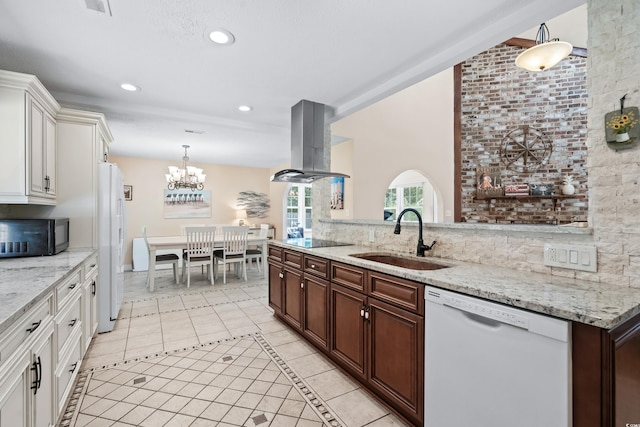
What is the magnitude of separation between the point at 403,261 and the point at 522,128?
3.76 meters

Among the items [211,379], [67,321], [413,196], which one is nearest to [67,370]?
[67,321]

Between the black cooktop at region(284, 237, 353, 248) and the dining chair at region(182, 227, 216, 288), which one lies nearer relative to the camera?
the black cooktop at region(284, 237, 353, 248)

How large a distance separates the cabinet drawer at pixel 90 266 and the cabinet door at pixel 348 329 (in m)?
1.96

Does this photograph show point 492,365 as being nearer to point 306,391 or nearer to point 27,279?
point 306,391

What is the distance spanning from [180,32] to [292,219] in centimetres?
607

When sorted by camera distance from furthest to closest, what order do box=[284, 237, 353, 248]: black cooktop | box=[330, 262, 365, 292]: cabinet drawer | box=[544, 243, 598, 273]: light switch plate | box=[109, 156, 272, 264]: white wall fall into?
box=[109, 156, 272, 264]: white wall → box=[284, 237, 353, 248]: black cooktop → box=[330, 262, 365, 292]: cabinet drawer → box=[544, 243, 598, 273]: light switch plate

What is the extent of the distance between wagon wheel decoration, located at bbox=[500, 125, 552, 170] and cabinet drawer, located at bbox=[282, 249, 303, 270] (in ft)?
12.5

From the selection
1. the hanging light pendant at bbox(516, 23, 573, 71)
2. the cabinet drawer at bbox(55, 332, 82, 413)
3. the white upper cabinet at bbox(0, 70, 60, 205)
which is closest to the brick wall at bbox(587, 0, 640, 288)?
the hanging light pendant at bbox(516, 23, 573, 71)

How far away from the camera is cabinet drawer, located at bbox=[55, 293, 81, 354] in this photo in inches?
61.6

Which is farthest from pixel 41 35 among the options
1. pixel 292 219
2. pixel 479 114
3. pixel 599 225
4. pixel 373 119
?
pixel 292 219

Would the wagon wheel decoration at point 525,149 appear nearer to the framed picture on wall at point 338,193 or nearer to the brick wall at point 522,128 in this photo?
the brick wall at point 522,128

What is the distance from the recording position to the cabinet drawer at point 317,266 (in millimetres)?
2189

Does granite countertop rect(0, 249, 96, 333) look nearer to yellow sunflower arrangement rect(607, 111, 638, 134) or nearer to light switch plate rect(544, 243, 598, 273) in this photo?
light switch plate rect(544, 243, 598, 273)

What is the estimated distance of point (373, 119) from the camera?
4867 mm
